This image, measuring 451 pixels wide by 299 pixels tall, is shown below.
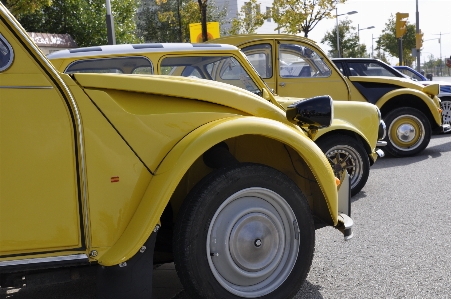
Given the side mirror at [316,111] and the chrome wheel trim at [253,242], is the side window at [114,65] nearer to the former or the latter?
the side mirror at [316,111]

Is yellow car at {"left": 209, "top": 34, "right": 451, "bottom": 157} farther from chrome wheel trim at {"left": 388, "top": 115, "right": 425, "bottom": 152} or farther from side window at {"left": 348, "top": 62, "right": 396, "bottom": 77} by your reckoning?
side window at {"left": 348, "top": 62, "right": 396, "bottom": 77}

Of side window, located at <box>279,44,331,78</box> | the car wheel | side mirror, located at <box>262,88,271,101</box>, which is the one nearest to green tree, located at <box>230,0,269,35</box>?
the car wheel

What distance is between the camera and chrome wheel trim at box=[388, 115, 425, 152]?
1018 centimetres

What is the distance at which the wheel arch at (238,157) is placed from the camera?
285 centimetres

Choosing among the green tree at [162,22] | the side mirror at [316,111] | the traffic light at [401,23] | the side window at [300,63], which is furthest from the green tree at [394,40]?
the side mirror at [316,111]

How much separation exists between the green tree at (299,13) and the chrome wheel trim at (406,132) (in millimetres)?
22462

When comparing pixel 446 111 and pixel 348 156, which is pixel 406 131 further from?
pixel 446 111

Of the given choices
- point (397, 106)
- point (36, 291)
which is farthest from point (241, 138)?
point (397, 106)

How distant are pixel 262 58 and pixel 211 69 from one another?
2.61 metres

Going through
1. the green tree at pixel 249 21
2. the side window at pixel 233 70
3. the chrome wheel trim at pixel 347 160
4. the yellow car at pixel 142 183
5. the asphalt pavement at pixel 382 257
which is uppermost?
the green tree at pixel 249 21

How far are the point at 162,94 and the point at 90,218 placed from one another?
28.5 inches

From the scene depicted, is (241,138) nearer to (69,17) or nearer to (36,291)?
(36,291)

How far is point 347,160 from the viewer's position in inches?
271

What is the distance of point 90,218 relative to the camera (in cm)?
280
